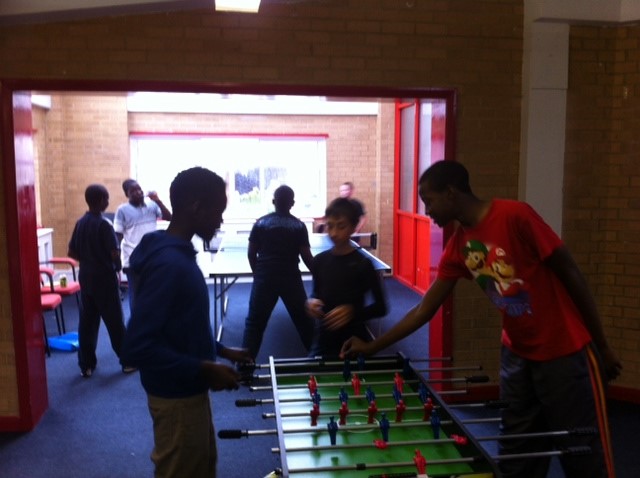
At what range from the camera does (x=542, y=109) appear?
435 centimetres

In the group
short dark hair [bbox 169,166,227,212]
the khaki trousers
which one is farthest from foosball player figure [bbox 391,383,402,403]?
short dark hair [bbox 169,166,227,212]

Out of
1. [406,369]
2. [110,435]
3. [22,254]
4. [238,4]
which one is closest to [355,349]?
[406,369]

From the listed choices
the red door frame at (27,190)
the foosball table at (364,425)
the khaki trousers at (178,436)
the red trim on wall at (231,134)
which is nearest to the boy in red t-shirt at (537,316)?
the foosball table at (364,425)

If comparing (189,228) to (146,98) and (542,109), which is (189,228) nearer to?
(542,109)

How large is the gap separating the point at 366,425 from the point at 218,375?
53 cm

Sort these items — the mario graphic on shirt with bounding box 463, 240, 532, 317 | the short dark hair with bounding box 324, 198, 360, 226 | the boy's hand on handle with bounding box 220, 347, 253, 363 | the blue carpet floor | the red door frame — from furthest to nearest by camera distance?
the red door frame, the blue carpet floor, the short dark hair with bounding box 324, 198, 360, 226, the boy's hand on handle with bounding box 220, 347, 253, 363, the mario graphic on shirt with bounding box 463, 240, 532, 317

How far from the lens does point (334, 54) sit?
4176 mm

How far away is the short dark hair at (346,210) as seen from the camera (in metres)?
3.40

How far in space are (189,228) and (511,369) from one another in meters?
1.41

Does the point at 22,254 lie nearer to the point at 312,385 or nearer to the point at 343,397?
the point at 312,385

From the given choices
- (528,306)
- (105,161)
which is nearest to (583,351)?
(528,306)

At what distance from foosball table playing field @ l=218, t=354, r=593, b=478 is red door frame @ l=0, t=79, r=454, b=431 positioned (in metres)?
2.19

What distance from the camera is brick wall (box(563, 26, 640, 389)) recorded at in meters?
4.43

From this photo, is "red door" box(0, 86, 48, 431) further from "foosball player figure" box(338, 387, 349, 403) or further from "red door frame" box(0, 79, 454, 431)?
"foosball player figure" box(338, 387, 349, 403)
